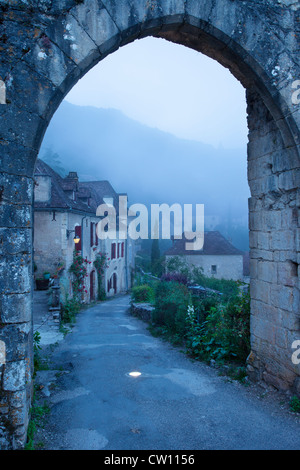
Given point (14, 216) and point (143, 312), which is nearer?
point (14, 216)

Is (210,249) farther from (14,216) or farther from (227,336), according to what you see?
(14,216)

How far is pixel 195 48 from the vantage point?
406 centimetres

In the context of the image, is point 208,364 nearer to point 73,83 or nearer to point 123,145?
point 73,83

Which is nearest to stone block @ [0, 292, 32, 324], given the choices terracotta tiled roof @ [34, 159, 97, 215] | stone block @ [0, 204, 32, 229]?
stone block @ [0, 204, 32, 229]

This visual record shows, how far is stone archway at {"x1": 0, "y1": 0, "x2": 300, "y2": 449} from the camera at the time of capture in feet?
8.95

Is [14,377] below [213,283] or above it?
above

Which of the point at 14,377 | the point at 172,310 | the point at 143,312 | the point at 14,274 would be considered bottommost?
the point at 143,312

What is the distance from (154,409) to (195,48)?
14.3 feet

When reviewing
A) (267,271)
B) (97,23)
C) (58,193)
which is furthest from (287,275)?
(58,193)

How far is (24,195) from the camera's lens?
9.17 feet

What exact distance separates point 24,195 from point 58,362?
164 inches

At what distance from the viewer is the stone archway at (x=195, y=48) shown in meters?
2.73
